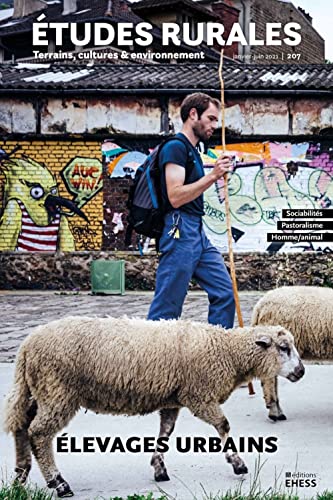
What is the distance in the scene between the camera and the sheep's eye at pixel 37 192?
679 inches

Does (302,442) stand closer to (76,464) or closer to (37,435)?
(76,464)

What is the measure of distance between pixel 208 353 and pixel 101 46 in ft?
85.6

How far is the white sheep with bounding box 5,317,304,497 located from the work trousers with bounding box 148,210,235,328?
653mm

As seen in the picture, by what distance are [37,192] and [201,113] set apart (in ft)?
40.3

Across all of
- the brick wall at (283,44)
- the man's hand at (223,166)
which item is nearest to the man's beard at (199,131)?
the man's hand at (223,166)

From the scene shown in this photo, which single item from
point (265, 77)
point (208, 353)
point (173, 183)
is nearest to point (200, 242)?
point (173, 183)

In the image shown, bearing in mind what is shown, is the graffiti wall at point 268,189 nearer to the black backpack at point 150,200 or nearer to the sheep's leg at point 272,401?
the sheep's leg at point 272,401

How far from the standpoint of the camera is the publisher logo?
4.34 m

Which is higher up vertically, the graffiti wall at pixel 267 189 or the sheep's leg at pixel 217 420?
the graffiti wall at pixel 267 189

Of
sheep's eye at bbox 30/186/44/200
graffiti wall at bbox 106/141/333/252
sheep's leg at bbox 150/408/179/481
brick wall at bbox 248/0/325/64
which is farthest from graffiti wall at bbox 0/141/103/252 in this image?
brick wall at bbox 248/0/325/64

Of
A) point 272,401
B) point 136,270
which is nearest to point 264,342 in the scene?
point 272,401

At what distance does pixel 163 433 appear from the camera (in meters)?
4.64

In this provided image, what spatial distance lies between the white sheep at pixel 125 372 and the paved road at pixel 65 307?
4657mm

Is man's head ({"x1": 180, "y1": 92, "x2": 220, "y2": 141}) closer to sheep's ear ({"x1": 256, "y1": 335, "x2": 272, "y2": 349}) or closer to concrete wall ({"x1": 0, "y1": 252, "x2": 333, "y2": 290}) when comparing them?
sheep's ear ({"x1": 256, "y1": 335, "x2": 272, "y2": 349})
